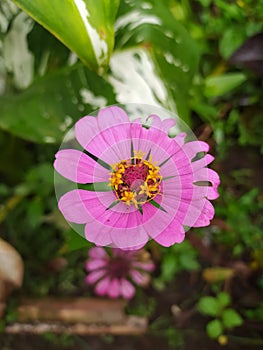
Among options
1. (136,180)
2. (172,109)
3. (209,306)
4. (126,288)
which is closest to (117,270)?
(126,288)

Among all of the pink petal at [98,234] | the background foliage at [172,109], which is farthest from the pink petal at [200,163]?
the background foliage at [172,109]

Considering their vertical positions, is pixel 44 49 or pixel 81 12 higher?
pixel 81 12

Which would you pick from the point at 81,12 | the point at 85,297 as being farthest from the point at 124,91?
the point at 85,297

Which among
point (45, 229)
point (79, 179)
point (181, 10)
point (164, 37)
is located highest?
point (79, 179)

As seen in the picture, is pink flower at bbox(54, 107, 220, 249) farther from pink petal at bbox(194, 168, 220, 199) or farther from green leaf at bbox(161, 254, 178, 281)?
green leaf at bbox(161, 254, 178, 281)

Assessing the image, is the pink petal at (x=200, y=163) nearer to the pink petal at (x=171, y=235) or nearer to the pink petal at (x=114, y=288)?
the pink petal at (x=171, y=235)

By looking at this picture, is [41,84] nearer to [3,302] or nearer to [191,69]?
[191,69]

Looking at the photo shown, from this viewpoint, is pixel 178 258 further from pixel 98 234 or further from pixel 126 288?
pixel 98 234
